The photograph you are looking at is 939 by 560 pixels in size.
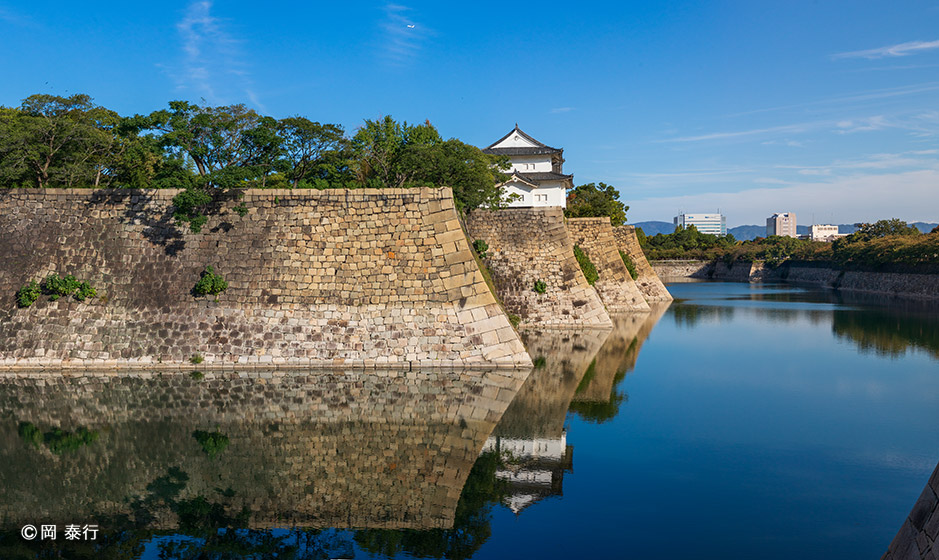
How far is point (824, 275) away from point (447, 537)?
265 feet

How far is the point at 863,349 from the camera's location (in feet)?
83.1

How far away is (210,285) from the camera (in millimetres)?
19609

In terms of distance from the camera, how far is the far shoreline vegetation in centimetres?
5391

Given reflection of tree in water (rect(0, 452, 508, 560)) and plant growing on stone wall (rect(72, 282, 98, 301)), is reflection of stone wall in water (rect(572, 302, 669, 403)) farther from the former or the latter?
plant growing on stone wall (rect(72, 282, 98, 301))

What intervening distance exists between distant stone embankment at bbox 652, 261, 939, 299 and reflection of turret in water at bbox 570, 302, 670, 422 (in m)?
33.8

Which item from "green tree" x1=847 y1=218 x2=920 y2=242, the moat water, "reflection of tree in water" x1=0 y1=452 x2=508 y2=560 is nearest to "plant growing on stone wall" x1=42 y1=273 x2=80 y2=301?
the moat water

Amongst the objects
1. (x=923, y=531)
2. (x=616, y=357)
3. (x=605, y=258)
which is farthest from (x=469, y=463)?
(x=605, y=258)

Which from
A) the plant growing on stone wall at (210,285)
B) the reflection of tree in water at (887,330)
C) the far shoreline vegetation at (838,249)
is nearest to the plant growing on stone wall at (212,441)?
the plant growing on stone wall at (210,285)

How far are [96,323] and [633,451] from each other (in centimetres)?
1617

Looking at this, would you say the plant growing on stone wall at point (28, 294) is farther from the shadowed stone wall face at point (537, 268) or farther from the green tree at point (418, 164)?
the shadowed stone wall face at point (537, 268)

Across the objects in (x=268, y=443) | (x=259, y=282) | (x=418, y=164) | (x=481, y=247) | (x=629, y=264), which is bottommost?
(x=268, y=443)

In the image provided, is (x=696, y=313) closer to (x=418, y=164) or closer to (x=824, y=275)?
(x=418, y=164)

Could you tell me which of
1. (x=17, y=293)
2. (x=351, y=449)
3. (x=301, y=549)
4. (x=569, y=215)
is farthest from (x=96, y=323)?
(x=569, y=215)

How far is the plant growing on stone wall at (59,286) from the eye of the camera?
1961 cm
